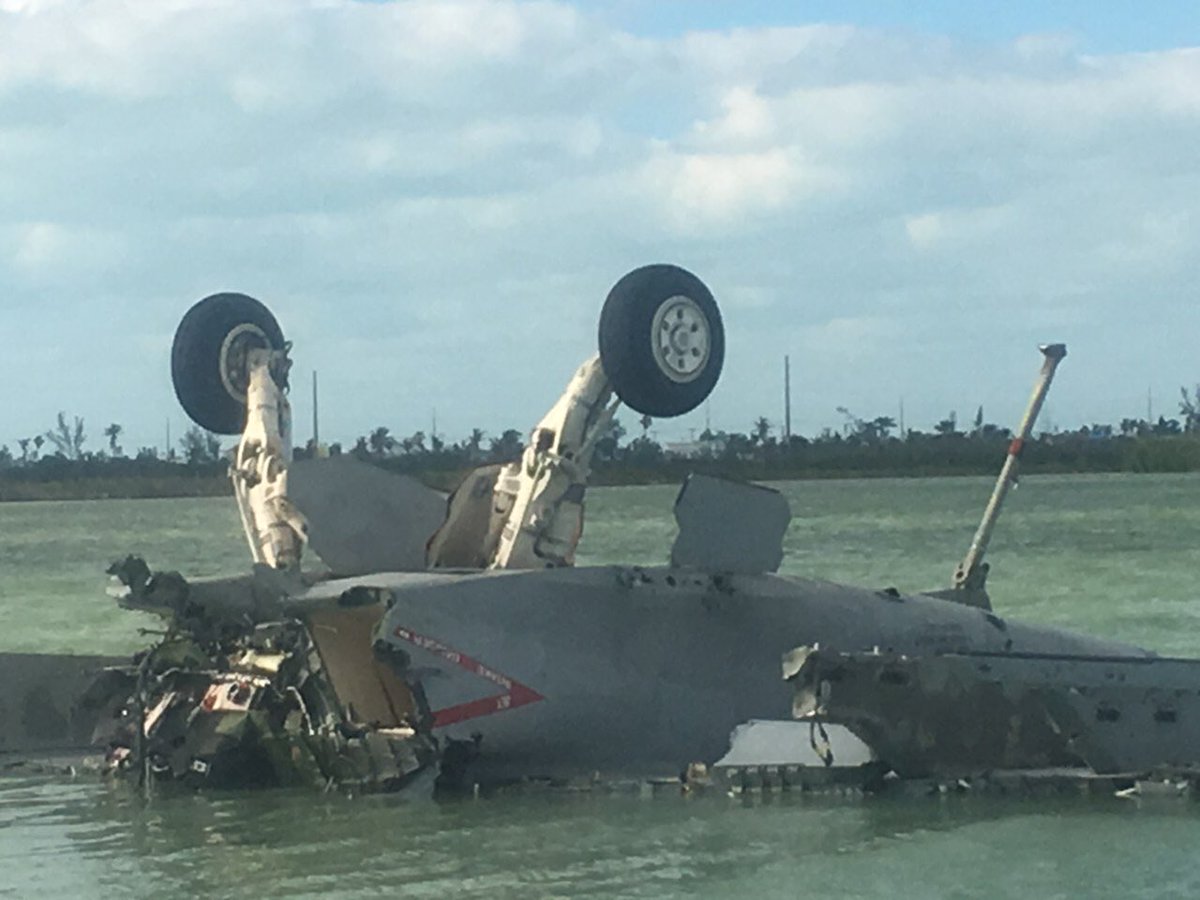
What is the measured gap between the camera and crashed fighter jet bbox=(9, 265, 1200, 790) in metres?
20.1

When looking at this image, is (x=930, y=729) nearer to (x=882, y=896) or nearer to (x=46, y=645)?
(x=882, y=896)

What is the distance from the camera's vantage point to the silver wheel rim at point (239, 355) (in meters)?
25.8

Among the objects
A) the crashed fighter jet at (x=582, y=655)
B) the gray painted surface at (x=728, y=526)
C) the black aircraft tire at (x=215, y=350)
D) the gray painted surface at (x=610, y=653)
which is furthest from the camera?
the black aircraft tire at (x=215, y=350)

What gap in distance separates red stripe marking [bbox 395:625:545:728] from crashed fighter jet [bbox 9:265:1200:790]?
0.05ft

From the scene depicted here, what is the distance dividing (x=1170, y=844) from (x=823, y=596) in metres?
4.65

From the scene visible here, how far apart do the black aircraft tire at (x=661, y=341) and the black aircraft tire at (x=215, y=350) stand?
4813mm

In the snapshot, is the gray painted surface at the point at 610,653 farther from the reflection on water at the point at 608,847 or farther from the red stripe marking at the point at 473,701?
the reflection on water at the point at 608,847

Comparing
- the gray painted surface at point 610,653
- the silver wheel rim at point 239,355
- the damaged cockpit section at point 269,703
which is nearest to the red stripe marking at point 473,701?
the gray painted surface at point 610,653

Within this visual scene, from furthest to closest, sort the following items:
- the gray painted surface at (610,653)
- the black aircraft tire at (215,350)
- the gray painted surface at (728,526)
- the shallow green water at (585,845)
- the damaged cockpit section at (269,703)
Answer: the black aircraft tire at (215,350), the gray painted surface at (728,526), the damaged cockpit section at (269,703), the gray painted surface at (610,653), the shallow green water at (585,845)

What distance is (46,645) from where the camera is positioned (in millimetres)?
43906

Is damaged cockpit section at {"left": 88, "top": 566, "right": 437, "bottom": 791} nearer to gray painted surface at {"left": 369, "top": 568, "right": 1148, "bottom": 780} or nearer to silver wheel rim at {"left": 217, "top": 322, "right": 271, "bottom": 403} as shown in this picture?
gray painted surface at {"left": 369, "top": 568, "right": 1148, "bottom": 780}

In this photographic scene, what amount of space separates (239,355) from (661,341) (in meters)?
5.29

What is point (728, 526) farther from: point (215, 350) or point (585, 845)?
point (215, 350)

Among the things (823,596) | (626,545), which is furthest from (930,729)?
(626,545)
